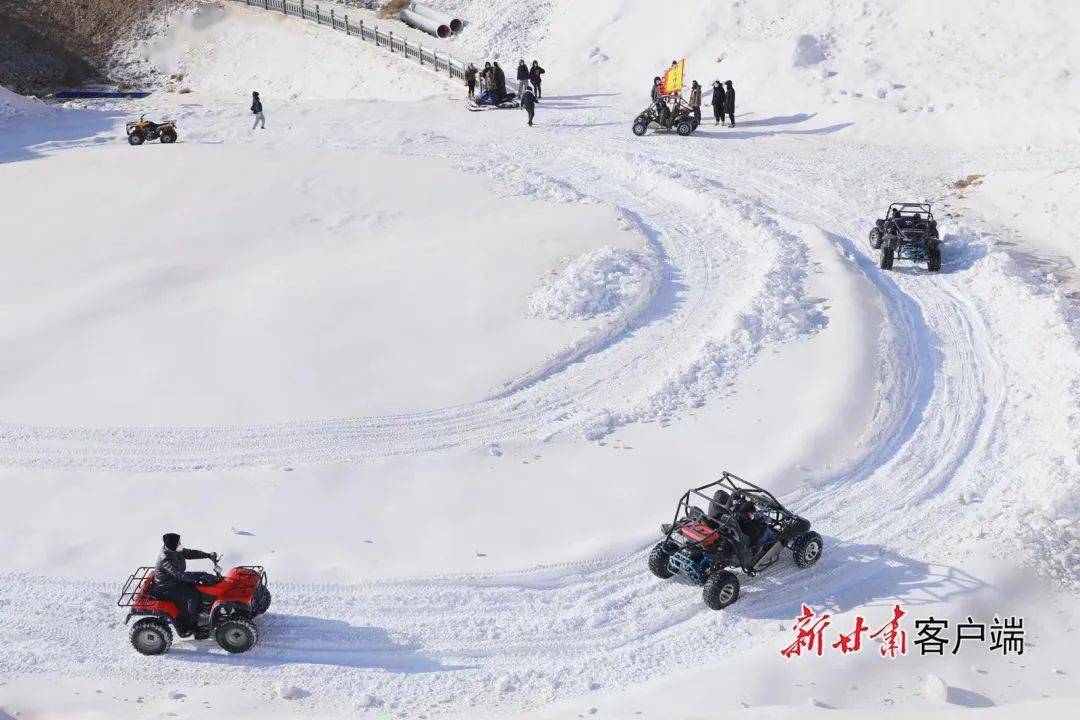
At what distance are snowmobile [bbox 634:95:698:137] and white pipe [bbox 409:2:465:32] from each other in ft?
34.9

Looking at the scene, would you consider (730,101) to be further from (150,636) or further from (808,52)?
(150,636)

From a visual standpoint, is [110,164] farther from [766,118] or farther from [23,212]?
[766,118]

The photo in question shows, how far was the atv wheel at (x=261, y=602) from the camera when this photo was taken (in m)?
10.9

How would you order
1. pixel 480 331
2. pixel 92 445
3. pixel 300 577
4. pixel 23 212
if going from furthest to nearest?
pixel 23 212 < pixel 480 331 < pixel 92 445 < pixel 300 577

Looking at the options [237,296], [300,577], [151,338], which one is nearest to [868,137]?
[237,296]

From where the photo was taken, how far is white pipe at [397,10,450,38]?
34.2 meters

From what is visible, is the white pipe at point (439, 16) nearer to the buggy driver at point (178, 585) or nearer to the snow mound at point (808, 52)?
the snow mound at point (808, 52)

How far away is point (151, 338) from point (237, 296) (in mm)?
1819

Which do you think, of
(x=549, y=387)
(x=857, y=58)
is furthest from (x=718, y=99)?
(x=549, y=387)

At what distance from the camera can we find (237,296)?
18.7 meters

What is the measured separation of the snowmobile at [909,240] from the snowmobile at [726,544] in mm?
9098

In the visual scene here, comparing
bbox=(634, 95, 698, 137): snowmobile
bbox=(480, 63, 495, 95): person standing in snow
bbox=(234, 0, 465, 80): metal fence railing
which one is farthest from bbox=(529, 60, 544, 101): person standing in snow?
bbox=(634, 95, 698, 137): snowmobile

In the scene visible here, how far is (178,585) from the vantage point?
35.2 feet

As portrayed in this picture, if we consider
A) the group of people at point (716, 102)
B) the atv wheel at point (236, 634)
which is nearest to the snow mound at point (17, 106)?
the group of people at point (716, 102)
